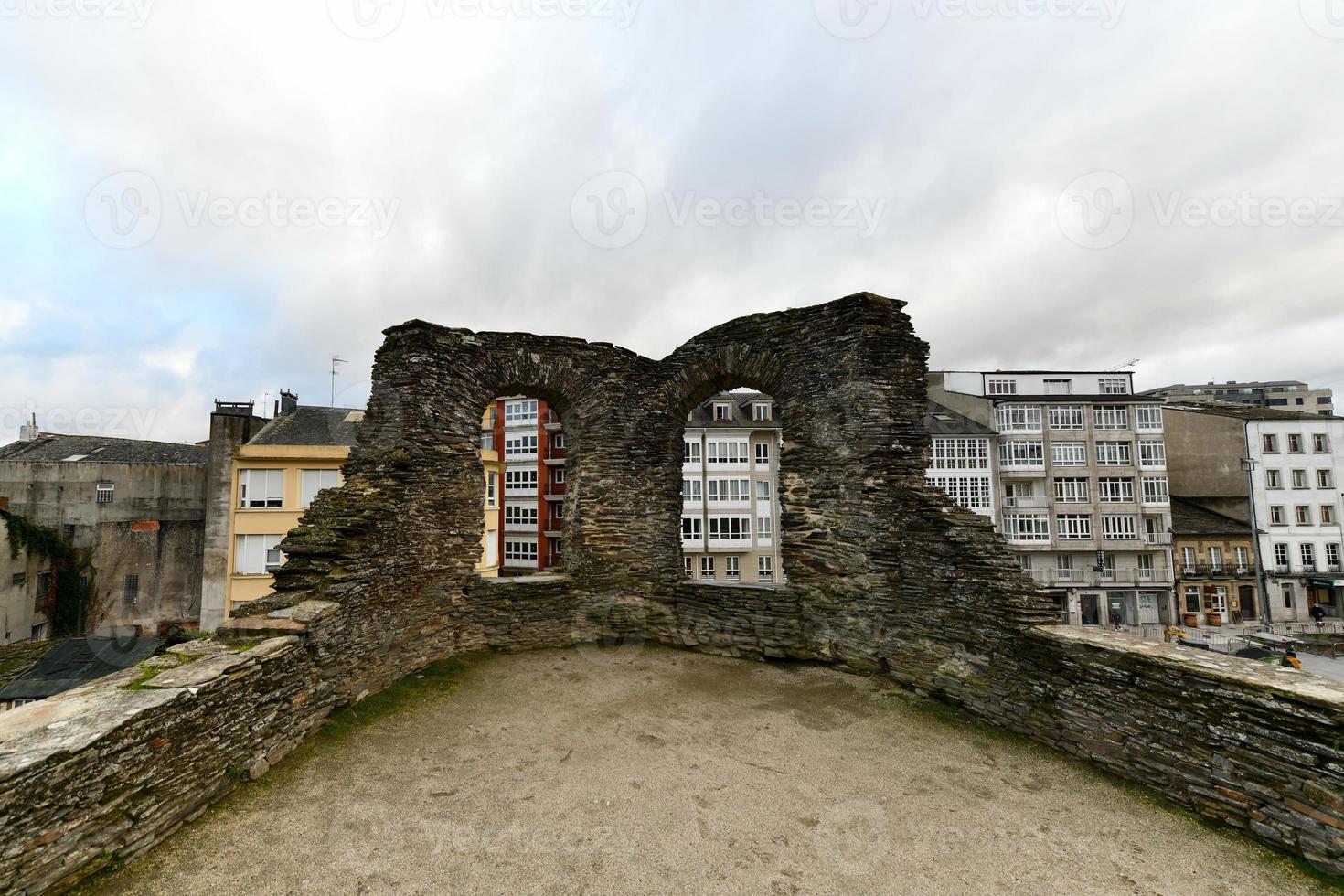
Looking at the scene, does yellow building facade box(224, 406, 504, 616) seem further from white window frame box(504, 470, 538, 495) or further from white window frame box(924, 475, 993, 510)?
white window frame box(924, 475, 993, 510)

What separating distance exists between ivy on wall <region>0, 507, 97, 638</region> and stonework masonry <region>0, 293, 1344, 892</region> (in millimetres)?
26147

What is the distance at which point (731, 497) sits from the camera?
31.8 m

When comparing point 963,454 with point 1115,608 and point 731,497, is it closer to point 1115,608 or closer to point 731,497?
point 1115,608

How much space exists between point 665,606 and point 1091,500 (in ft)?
114

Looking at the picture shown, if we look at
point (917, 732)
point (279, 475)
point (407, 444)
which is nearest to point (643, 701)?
point (917, 732)

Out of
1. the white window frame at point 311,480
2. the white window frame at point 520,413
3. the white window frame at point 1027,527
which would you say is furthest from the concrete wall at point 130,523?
the white window frame at point 1027,527

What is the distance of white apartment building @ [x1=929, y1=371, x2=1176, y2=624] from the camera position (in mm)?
33688

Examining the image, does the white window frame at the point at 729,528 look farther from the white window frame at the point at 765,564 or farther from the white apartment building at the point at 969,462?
the white apartment building at the point at 969,462

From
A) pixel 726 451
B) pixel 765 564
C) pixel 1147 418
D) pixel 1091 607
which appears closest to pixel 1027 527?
pixel 1091 607

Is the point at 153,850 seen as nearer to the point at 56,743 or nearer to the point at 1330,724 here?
the point at 56,743

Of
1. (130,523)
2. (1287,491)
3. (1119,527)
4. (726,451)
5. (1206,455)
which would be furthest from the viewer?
(1206,455)

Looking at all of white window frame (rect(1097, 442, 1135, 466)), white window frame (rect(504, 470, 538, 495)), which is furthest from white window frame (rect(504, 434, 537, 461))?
white window frame (rect(1097, 442, 1135, 466))

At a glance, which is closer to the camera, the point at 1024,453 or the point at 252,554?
the point at 252,554

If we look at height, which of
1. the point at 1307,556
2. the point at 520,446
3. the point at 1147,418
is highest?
the point at 1147,418
